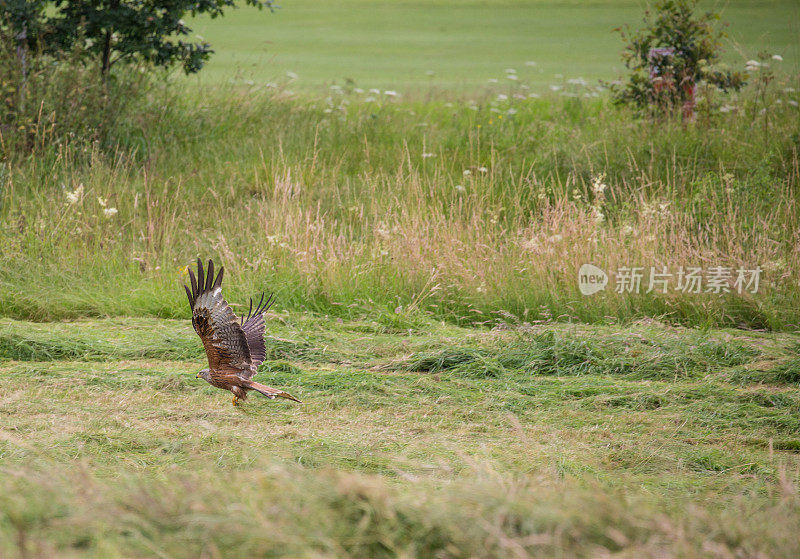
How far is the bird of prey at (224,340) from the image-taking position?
347cm

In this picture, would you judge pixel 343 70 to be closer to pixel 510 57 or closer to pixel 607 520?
pixel 510 57

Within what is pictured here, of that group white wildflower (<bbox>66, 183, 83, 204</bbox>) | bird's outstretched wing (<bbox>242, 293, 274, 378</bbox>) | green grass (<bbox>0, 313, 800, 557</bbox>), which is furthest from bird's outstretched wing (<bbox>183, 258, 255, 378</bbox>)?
white wildflower (<bbox>66, 183, 83, 204</bbox>)

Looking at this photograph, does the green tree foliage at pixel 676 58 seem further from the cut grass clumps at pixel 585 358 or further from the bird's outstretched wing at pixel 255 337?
the bird's outstretched wing at pixel 255 337

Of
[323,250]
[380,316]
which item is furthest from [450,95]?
[380,316]

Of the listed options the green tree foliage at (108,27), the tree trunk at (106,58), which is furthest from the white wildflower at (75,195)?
the tree trunk at (106,58)

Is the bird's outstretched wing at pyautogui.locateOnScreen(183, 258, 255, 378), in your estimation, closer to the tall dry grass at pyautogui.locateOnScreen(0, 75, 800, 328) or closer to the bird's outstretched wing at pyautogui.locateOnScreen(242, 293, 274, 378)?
the bird's outstretched wing at pyautogui.locateOnScreen(242, 293, 274, 378)

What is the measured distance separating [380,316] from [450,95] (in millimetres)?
8713

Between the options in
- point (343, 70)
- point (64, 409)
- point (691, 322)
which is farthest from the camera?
point (343, 70)

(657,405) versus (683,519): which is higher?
(683,519)

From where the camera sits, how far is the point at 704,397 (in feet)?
13.3

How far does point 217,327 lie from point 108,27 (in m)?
6.89

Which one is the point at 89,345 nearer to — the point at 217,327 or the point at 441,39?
the point at 217,327

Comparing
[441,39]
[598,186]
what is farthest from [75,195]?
[441,39]

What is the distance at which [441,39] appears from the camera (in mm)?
25672
